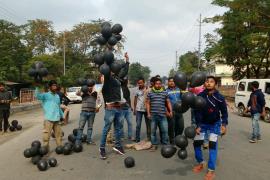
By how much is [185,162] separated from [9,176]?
11.1ft

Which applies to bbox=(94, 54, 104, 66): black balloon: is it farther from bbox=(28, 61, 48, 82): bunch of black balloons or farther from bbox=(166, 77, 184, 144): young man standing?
bbox=(166, 77, 184, 144): young man standing

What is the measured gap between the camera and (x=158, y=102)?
8.84m

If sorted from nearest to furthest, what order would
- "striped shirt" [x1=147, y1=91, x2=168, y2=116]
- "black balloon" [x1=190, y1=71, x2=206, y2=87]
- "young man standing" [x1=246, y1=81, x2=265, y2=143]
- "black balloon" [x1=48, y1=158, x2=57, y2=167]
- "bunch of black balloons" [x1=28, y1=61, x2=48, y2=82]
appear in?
"black balloon" [x1=190, y1=71, x2=206, y2=87]
"black balloon" [x1=48, y1=158, x2=57, y2=167]
"bunch of black balloons" [x1=28, y1=61, x2=48, y2=82]
"striped shirt" [x1=147, y1=91, x2=168, y2=116]
"young man standing" [x1=246, y1=81, x2=265, y2=143]

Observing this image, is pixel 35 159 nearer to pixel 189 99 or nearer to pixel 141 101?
pixel 141 101

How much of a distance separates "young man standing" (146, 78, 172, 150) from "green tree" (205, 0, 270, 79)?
58.4 ft

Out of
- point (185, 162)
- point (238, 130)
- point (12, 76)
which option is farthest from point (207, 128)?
point (12, 76)

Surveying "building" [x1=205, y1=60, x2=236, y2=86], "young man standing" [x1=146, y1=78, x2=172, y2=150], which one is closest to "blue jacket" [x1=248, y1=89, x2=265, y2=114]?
"young man standing" [x1=146, y1=78, x2=172, y2=150]

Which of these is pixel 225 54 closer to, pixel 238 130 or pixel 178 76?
pixel 238 130

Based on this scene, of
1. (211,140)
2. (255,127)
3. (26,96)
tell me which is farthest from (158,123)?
(26,96)

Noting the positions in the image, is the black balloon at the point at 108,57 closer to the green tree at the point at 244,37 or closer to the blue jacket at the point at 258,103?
the blue jacket at the point at 258,103

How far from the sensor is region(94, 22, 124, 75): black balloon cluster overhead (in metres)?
7.55

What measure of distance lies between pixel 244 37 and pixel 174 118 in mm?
19168

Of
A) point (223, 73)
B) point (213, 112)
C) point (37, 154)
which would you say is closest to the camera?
point (213, 112)

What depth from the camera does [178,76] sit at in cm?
643
